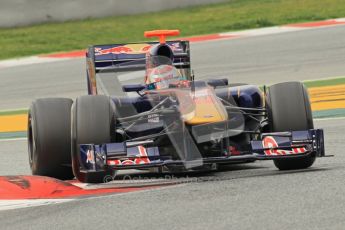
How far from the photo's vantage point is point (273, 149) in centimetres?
787

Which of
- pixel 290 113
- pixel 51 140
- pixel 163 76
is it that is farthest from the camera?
pixel 163 76

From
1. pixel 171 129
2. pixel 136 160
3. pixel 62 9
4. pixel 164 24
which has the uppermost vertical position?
pixel 62 9

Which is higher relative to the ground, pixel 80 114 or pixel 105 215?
pixel 80 114

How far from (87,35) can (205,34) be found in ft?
8.67

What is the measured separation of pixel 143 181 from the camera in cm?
813

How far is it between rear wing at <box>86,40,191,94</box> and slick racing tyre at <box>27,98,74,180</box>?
1389 millimetres

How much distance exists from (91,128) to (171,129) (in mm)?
627

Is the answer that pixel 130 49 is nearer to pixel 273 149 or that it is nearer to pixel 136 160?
pixel 136 160

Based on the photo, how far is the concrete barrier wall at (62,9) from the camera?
22609mm

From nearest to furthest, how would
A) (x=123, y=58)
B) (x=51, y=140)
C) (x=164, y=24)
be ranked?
(x=51, y=140)
(x=123, y=58)
(x=164, y=24)

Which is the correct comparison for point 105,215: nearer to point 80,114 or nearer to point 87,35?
point 80,114

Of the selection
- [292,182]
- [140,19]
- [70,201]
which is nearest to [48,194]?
[70,201]

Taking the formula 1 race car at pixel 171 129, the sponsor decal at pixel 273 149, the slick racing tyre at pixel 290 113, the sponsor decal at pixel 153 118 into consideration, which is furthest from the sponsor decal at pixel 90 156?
the slick racing tyre at pixel 290 113

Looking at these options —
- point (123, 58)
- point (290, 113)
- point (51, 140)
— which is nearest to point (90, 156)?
point (51, 140)
